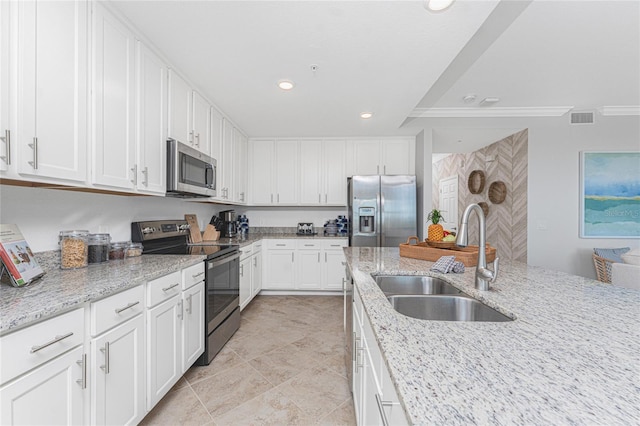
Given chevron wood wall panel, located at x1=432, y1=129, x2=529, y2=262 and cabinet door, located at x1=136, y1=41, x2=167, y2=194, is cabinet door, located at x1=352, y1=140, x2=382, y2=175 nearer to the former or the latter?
chevron wood wall panel, located at x1=432, y1=129, x2=529, y2=262

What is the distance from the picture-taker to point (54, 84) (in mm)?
1312

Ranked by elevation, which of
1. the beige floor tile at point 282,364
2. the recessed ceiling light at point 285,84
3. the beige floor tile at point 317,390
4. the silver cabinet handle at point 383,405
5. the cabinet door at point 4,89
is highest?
the recessed ceiling light at point 285,84

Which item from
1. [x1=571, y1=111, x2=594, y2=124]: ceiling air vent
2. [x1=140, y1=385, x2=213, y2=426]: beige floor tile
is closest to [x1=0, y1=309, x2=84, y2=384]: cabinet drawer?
[x1=140, y1=385, x2=213, y2=426]: beige floor tile

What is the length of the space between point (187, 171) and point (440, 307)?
2.10m

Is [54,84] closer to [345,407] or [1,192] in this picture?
[1,192]

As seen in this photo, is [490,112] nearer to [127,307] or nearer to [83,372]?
[127,307]

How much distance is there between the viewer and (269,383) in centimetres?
207

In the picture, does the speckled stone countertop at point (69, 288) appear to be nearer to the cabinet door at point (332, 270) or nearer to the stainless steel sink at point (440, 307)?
the stainless steel sink at point (440, 307)

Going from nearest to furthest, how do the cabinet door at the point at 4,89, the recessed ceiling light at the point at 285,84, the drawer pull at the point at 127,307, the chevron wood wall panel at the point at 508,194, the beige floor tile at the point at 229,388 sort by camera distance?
the cabinet door at the point at 4,89 < the drawer pull at the point at 127,307 < the beige floor tile at the point at 229,388 < the recessed ceiling light at the point at 285,84 < the chevron wood wall panel at the point at 508,194

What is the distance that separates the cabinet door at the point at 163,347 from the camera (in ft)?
5.31

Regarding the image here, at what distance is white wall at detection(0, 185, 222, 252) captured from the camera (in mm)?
1518

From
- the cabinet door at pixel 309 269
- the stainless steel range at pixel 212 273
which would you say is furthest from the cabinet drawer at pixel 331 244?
the stainless steel range at pixel 212 273

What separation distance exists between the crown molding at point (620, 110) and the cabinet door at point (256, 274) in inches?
198

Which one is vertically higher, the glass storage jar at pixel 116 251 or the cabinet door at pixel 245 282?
the glass storage jar at pixel 116 251
